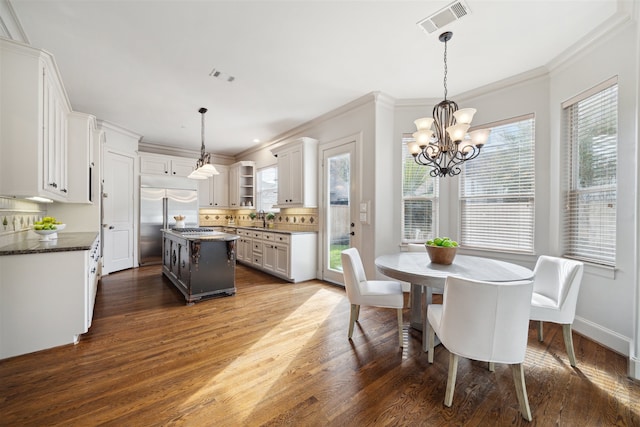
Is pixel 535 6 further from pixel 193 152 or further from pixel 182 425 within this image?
pixel 193 152

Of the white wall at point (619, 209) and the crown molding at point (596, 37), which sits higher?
the crown molding at point (596, 37)

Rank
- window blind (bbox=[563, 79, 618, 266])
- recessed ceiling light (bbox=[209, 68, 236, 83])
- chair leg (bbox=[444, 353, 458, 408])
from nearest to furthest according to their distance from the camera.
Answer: chair leg (bbox=[444, 353, 458, 408])
window blind (bbox=[563, 79, 618, 266])
recessed ceiling light (bbox=[209, 68, 236, 83])

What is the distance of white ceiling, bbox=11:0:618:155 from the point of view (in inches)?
89.5

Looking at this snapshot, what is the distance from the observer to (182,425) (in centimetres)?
157

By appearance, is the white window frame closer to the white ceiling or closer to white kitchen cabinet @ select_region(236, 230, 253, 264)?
the white ceiling

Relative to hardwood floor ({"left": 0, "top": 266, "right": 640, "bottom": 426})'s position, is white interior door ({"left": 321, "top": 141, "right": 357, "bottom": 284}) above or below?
above

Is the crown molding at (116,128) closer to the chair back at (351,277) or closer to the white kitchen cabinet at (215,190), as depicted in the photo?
the white kitchen cabinet at (215,190)

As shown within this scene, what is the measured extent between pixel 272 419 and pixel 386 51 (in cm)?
328

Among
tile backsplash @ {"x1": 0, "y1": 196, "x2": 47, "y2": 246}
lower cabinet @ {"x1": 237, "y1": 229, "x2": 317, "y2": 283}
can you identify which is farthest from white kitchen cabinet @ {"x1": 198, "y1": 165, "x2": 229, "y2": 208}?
tile backsplash @ {"x1": 0, "y1": 196, "x2": 47, "y2": 246}

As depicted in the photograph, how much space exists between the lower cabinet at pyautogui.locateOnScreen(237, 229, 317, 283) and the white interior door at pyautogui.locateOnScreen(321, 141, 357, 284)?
0.84 ft

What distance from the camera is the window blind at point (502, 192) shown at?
3318mm

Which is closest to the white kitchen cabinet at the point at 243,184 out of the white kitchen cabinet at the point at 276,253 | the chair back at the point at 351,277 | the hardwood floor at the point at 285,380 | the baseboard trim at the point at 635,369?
the white kitchen cabinet at the point at 276,253

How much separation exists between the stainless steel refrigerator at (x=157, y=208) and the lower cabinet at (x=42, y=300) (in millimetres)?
3468

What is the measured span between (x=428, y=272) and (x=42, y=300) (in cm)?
320
